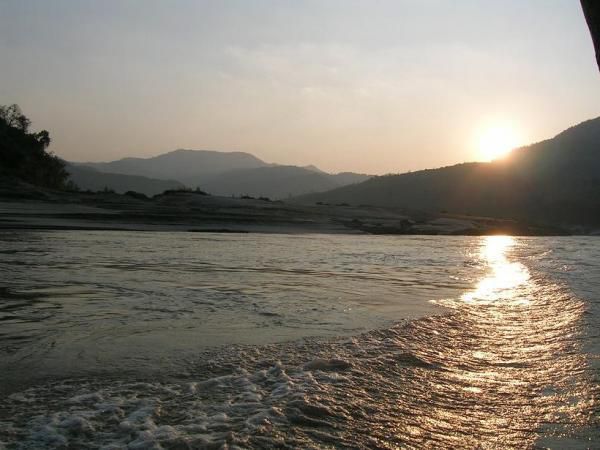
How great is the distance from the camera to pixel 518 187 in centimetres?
4812

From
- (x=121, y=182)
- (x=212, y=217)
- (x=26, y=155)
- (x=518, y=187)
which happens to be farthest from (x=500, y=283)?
(x=121, y=182)

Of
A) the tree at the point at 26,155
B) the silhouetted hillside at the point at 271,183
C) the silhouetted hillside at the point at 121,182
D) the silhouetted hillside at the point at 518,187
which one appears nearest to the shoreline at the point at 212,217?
the tree at the point at 26,155

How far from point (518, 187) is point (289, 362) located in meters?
49.2

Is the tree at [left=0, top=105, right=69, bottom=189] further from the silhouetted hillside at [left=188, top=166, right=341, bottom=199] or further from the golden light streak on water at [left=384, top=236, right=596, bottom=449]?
the silhouetted hillside at [left=188, top=166, right=341, bottom=199]

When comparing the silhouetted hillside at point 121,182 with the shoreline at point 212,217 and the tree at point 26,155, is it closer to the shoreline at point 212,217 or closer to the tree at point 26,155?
the tree at point 26,155

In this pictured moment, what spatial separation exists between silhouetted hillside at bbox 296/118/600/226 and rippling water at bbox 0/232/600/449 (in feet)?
120

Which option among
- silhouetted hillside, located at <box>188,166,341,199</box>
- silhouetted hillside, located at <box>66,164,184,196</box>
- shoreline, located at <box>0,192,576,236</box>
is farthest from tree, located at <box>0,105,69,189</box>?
silhouetted hillside, located at <box>188,166,341,199</box>

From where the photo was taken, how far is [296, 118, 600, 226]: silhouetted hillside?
42.6 metres

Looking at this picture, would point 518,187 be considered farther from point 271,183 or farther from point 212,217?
point 271,183

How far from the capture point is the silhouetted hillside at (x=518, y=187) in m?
42.6

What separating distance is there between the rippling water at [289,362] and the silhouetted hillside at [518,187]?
120 ft

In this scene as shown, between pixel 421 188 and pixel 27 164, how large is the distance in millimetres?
36840

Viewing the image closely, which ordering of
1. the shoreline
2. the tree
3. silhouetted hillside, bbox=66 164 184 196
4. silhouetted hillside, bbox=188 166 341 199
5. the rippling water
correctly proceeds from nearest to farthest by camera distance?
the rippling water, the shoreline, the tree, silhouetted hillside, bbox=66 164 184 196, silhouetted hillside, bbox=188 166 341 199

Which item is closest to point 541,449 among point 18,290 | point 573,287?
point 18,290
